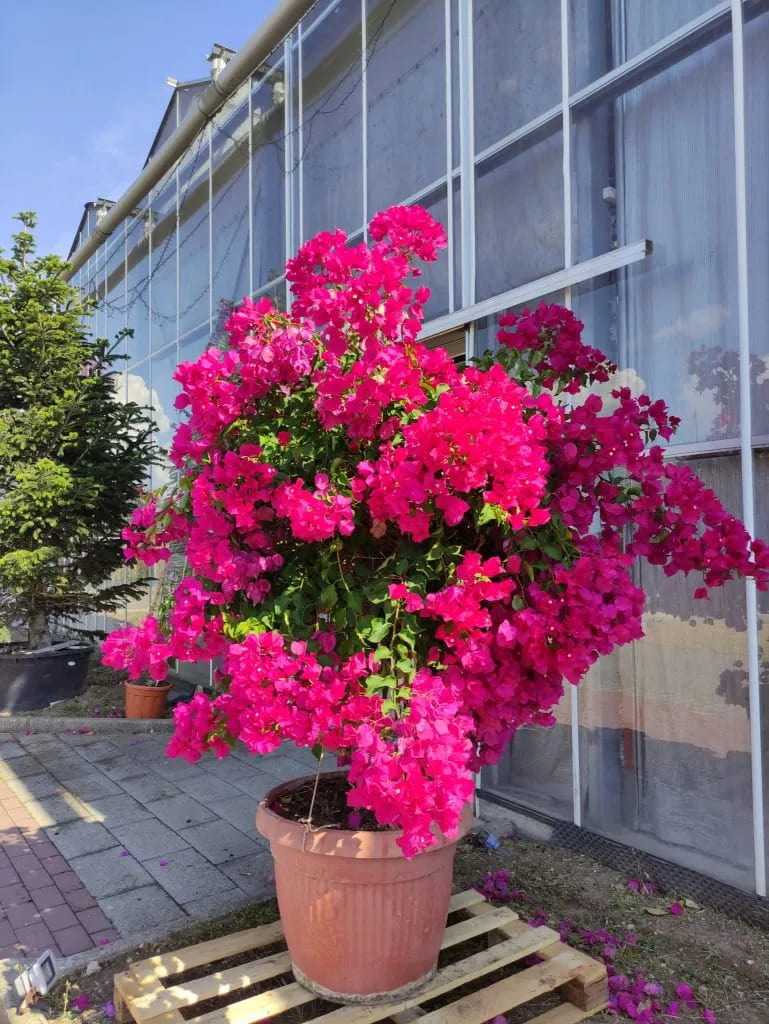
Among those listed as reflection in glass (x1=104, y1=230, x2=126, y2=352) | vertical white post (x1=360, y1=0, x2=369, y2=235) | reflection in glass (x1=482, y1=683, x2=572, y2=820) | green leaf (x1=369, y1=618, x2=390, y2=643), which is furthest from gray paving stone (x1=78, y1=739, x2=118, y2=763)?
reflection in glass (x1=104, y1=230, x2=126, y2=352)

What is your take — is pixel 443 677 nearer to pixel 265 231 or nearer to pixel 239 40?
pixel 265 231

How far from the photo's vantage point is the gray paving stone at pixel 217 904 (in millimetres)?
2975

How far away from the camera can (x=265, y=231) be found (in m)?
6.62

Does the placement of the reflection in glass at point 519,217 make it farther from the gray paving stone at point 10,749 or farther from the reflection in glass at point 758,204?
the gray paving stone at point 10,749

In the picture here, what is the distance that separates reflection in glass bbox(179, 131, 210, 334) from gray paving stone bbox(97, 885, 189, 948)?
5.80m

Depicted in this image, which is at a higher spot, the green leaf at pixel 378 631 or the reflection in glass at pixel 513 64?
the reflection in glass at pixel 513 64

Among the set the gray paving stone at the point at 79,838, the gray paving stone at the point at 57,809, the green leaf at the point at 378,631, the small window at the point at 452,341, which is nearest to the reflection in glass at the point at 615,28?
the small window at the point at 452,341

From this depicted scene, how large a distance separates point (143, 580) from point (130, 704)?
1.45 m

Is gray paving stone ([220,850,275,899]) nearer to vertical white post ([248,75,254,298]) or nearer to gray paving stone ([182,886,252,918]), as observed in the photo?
gray paving stone ([182,886,252,918])

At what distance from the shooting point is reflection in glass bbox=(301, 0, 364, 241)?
538 cm

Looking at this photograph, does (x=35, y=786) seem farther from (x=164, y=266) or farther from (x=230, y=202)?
(x=164, y=266)

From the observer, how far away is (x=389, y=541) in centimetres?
222

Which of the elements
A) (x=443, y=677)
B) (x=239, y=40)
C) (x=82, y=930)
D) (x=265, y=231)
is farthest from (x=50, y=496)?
(x=443, y=677)

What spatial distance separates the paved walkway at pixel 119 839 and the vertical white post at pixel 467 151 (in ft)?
10.4
